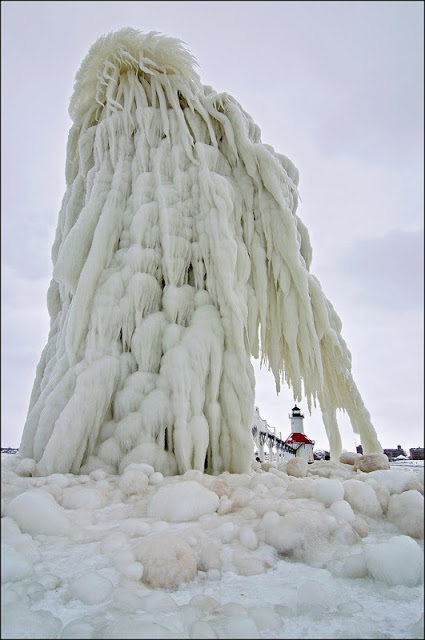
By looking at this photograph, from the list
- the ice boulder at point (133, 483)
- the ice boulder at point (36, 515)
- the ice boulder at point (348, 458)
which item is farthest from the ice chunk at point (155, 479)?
the ice boulder at point (348, 458)

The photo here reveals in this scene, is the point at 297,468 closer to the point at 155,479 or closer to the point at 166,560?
the point at 155,479

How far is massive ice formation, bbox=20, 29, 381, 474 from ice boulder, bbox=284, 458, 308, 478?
2.12 feet

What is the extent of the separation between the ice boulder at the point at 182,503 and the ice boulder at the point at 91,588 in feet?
3.24

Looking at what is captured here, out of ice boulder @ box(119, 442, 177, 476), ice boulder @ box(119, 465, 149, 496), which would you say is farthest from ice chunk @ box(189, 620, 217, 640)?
ice boulder @ box(119, 442, 177, 476)

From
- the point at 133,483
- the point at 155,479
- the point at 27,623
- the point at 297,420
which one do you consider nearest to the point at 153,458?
the point at 155,479

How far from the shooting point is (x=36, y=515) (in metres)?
2.73

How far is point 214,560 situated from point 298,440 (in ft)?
74.6

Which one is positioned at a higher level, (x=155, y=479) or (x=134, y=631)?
(x=155, y=479)

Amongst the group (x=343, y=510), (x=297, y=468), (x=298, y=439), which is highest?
(x=298, y=439)

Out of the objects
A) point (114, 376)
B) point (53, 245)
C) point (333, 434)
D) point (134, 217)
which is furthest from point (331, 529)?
point (53, 245)

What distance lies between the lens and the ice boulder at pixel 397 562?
2.19m

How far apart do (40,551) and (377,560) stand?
1960 mm

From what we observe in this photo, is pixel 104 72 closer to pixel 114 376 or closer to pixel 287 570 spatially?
pixel 114 376

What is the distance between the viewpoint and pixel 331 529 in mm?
2725
